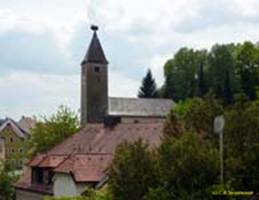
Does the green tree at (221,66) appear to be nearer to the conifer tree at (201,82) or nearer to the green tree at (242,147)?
the conifer tree at (201,82)

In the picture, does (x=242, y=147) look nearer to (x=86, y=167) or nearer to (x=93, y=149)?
(x=86, y=167)

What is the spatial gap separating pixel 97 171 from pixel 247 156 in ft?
48.9

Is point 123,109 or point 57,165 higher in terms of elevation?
point 123,109

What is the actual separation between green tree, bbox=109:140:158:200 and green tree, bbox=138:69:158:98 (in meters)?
97.8

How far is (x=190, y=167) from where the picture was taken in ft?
82.2

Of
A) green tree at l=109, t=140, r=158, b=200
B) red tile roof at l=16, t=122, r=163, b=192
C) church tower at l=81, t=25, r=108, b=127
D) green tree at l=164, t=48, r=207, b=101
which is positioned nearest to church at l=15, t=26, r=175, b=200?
red tile roof at l=16, t=122, r=163, b=192

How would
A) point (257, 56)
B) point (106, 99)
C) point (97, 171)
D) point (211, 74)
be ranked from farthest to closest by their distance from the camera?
point (211, 74) < point (257, 56) < point (106, 99) < point (97, 171)

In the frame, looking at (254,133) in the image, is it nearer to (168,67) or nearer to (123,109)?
(123,109)

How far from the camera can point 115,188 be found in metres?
28.1

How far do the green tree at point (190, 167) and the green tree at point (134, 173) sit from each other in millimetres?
1715

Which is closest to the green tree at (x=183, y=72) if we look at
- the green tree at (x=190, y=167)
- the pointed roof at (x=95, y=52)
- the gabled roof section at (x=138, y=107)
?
the gabled roof section at (x=138, y=107)

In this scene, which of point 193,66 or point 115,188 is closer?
point 115,188

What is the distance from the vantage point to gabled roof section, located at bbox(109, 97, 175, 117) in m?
102

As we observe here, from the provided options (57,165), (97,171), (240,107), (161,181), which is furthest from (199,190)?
(57,165)
